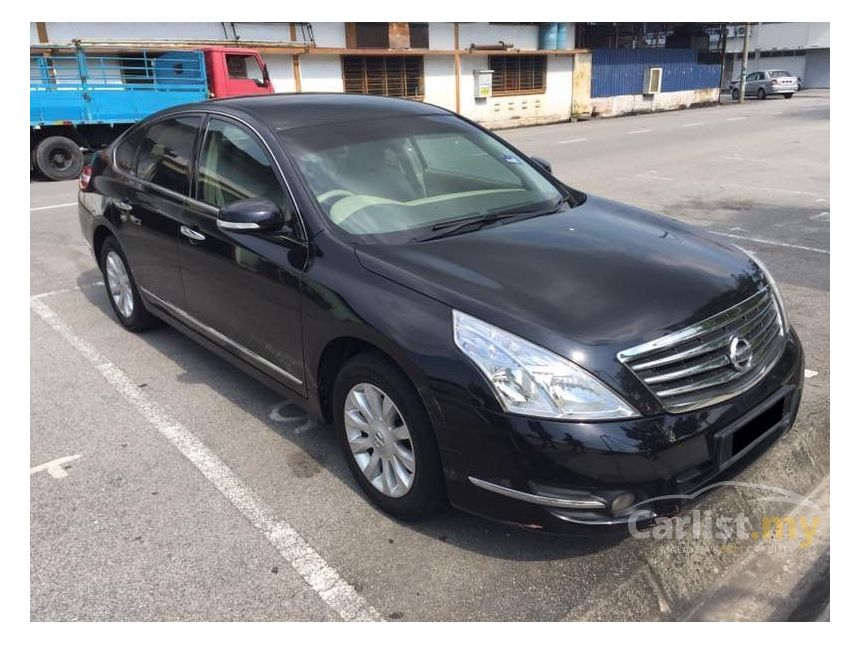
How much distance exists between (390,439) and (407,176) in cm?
144

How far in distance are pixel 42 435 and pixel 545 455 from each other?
2.88 meters

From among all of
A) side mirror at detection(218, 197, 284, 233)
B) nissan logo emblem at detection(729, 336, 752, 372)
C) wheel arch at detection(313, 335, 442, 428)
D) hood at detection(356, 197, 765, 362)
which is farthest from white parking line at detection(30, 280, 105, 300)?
nissan logo emblem at detection(729, 336, 752, 372)

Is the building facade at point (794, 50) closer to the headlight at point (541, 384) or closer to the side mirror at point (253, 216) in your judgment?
the side mirror at point (253, 216)

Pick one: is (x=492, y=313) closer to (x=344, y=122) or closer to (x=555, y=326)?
(x=555, y=326)

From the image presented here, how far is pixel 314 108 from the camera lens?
3807 millimetres

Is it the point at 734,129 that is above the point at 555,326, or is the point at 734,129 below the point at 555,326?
above

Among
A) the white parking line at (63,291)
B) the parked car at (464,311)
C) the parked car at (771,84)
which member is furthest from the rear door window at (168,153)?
the parked car at (771,84)

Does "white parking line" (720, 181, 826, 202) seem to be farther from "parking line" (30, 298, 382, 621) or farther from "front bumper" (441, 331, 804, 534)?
"parking line" (30, 298, 382, 621)

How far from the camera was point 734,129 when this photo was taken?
20.2 meters

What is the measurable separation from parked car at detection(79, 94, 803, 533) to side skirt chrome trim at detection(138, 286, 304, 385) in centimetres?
2

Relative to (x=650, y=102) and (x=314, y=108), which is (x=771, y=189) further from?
(x=650, y=102)

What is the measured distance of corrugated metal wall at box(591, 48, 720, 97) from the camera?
95.7ft

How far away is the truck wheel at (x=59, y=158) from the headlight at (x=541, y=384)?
13.5m

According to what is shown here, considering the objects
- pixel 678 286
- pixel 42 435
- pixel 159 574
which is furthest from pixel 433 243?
pixel 42 435
